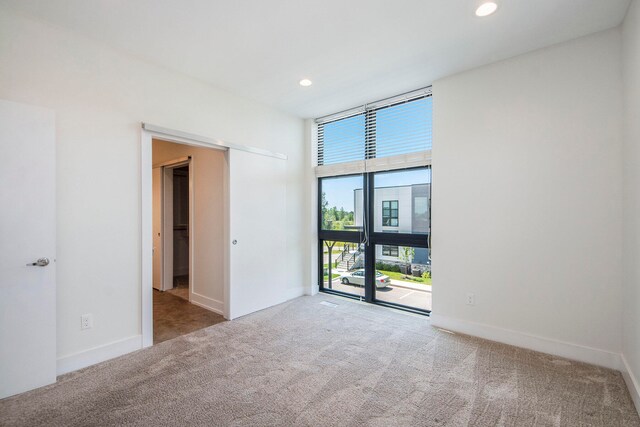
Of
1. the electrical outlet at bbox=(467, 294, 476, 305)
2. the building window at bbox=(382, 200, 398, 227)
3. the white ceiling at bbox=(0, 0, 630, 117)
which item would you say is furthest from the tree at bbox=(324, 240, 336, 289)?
the white ceiling at bbox=(0, 0, 630, 117)

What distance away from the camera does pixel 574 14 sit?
216 cm

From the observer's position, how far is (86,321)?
2.42m

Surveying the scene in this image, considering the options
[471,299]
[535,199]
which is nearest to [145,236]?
[471,299]

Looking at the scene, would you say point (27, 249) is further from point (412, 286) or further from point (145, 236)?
point (412, 286)

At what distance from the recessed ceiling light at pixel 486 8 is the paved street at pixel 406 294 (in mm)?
2816

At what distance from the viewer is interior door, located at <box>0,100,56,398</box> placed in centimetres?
200

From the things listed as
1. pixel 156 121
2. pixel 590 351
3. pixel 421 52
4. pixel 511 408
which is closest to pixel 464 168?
pixel 421 52

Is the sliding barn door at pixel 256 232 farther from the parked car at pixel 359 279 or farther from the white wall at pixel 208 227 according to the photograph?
the parked car at pixel 359 279

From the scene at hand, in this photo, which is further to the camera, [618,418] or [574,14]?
[574,14]

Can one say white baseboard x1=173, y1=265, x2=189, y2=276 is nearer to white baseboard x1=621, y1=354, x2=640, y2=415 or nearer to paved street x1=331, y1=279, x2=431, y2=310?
paved street x1=331, y1=279, x2=431, y2=310

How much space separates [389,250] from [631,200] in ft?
7.45

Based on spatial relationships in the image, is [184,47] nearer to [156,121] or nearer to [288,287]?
[156,121]

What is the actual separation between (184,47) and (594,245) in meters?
3.89

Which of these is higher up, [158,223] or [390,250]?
[158,223]
